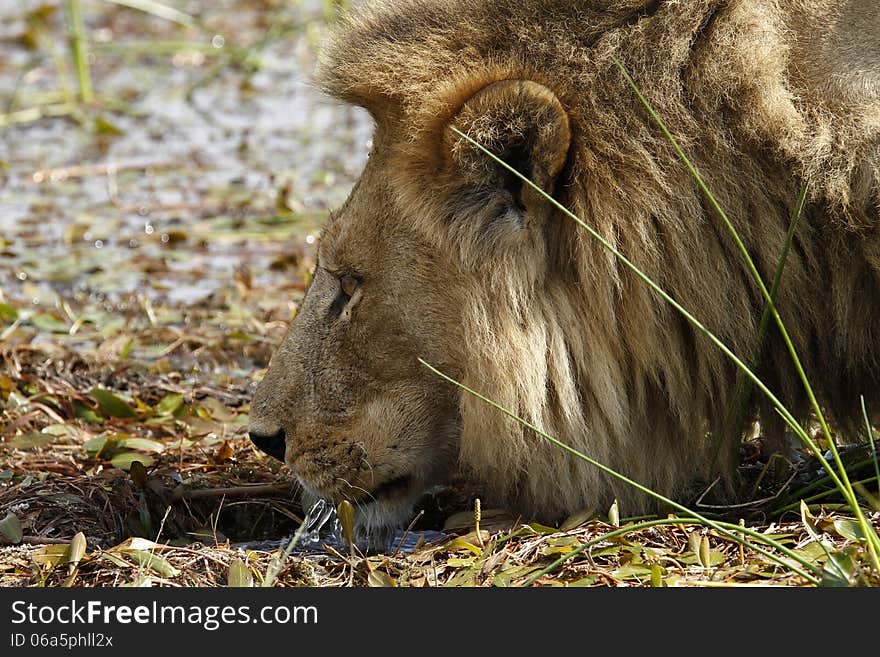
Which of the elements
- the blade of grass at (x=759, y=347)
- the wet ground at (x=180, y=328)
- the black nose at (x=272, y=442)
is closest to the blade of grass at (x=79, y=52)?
the wet ground at (x=180, y=328)

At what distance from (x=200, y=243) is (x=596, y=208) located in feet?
12.5

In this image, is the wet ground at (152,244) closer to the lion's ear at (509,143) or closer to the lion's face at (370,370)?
the lion's face at (370,370)

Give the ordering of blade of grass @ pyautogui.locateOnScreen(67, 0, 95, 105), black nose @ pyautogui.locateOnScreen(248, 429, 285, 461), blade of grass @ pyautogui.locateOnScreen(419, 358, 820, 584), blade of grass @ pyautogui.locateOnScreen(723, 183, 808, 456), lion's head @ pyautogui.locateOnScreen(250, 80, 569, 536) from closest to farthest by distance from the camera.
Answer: blade of grass @ pyautogui.locateOnScreen(419, 358, 820, 584), blade of grass @ pyautogui.locateOnScreen(723, 183, 808, 456), lion's head @ pyautogui.locateOnScreen(250, 80, 569, 536), black nose @ pyautogui.locateOnScreen(248, 429, 285, 461), blade of grass @ pyautogui.locateOnScreen(67, 0, 95, 105)

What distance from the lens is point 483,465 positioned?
3.48 m

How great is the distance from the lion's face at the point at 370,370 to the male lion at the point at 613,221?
10 millimetres

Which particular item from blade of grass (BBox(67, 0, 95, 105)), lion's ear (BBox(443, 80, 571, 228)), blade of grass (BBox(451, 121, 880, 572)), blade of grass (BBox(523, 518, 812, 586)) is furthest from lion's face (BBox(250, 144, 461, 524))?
blade of grass (BBox(67, 0, 95, 105))

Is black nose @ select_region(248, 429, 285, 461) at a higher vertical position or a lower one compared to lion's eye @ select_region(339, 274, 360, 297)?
lower

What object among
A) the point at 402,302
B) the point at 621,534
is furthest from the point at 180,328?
the point at 621,534

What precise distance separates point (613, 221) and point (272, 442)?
1.11 meters

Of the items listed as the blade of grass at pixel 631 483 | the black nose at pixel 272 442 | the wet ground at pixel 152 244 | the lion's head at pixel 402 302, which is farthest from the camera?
the wet ground at pixel 152 244

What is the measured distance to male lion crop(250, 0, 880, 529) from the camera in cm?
327

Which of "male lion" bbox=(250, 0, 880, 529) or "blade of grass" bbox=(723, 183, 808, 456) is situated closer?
"blade of grass" bbox=(723, 183, 808, 456)

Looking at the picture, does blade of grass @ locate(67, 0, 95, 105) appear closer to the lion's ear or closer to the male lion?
the male lion

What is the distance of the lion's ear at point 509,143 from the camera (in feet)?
10.4
